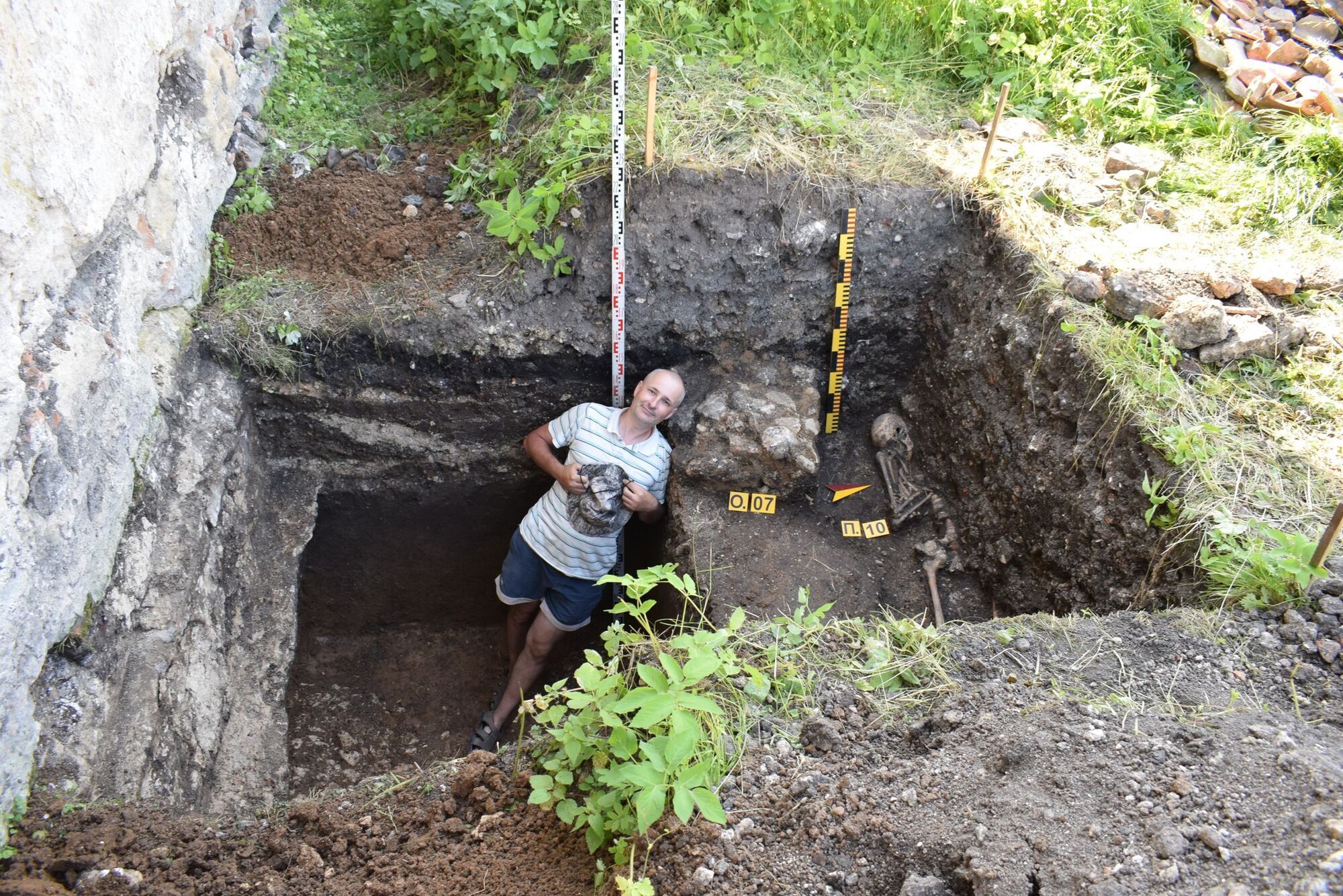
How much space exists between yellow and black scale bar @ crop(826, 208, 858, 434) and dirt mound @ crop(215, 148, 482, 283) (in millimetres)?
1714

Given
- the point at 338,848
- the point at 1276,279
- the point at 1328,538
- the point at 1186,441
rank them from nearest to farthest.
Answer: the point at 338,848, the point at 1328,538, the point at 1186,441, the point at 1276,279

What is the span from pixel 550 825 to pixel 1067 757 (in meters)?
1.29

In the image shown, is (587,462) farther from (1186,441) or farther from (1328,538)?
(1328,538)

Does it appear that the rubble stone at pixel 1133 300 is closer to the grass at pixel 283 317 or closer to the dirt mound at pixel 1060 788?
the dirt mound at pixel 1060 788

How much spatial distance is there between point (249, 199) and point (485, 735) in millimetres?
2776

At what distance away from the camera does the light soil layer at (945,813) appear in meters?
1.81

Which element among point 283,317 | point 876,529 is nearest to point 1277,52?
point 876,529

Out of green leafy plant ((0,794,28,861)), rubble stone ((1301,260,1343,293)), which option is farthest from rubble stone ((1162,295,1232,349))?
green leafy plant ((0,794,28,861))

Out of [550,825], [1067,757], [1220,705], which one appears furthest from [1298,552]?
[550,825]

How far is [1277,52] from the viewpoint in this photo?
4.43 meters

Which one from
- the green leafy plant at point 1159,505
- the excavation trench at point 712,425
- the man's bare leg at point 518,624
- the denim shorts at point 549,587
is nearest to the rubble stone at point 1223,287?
the excavation trench at point 712,425

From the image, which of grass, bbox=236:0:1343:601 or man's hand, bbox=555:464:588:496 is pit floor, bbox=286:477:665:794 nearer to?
man's hand, bbox=555:464:588:496

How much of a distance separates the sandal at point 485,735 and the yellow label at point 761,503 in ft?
5.53

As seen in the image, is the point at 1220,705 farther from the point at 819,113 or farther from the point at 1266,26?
the point at 1266,26
